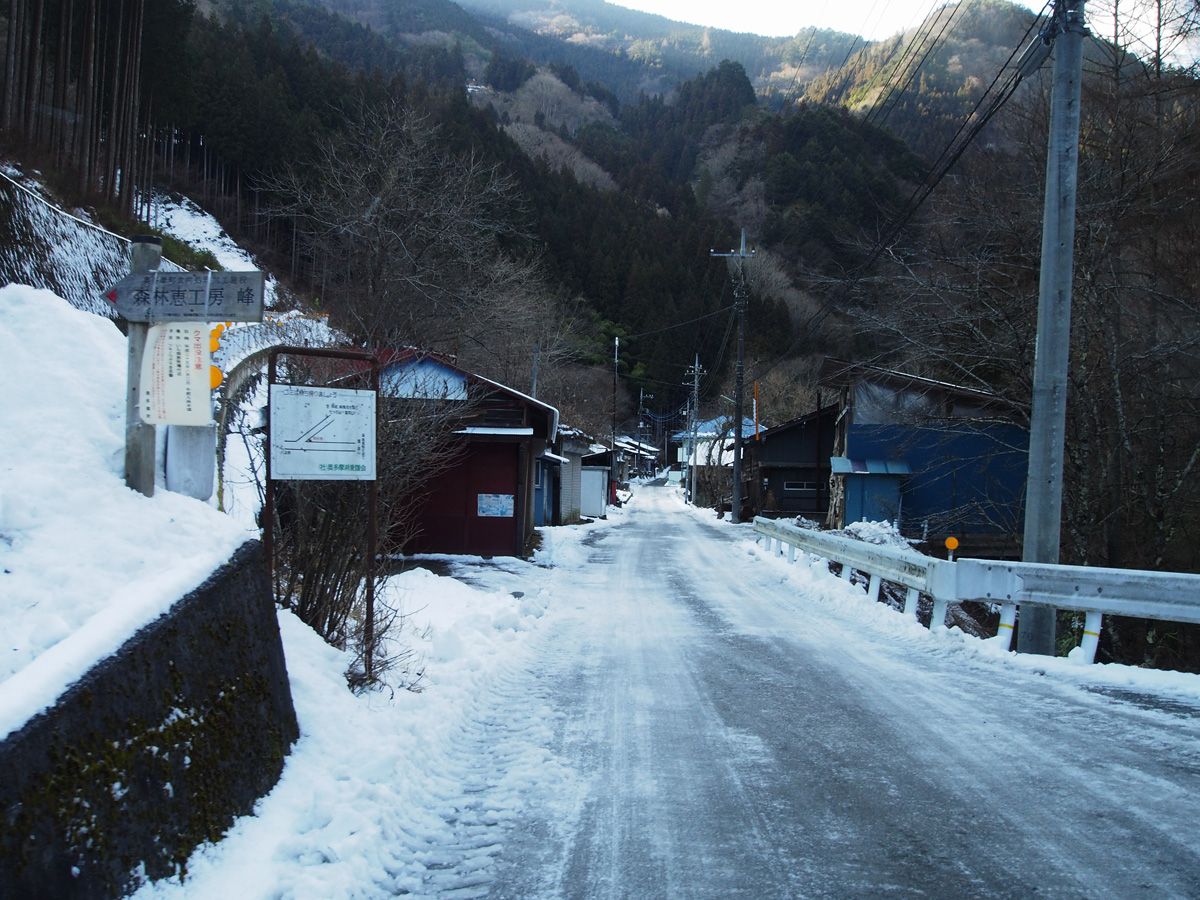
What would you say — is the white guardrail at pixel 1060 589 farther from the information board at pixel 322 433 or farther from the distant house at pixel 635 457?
the distant house at pixel 635 457

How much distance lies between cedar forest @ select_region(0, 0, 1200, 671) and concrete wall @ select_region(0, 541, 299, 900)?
9.88 m

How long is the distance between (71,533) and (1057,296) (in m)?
9.39

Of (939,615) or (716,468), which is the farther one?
(716,468)

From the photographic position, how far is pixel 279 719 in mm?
4172

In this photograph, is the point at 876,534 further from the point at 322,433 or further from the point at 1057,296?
the point at 322,433

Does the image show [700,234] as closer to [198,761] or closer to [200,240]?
[200,240]

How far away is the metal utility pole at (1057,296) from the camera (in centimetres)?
887

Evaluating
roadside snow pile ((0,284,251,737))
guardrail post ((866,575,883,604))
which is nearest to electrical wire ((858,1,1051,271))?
guardrail post ((866,575,883,604))

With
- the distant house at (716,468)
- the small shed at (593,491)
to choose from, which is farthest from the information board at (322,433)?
the distant house at (716,468)

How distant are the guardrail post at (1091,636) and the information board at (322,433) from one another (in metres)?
6.85

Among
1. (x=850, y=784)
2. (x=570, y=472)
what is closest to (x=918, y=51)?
(x=850, y=784)

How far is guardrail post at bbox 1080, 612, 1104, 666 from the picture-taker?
Result: 7.68m

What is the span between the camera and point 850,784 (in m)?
4.56

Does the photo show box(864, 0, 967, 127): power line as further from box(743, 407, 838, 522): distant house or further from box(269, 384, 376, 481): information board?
box(743, 407, 838, 522): distant house
